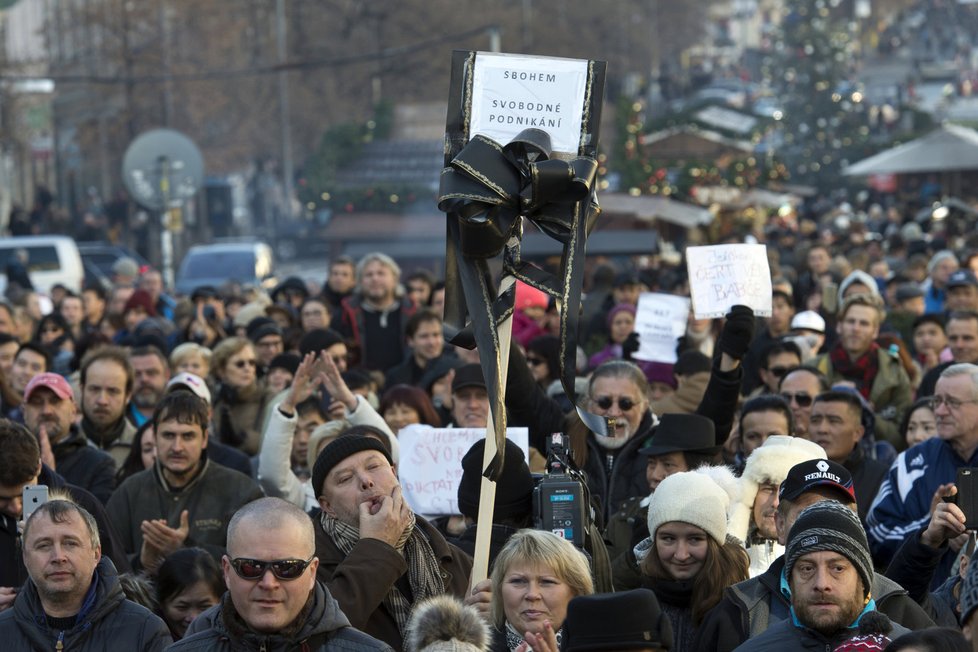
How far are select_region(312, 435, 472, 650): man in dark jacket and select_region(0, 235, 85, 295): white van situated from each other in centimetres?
2229

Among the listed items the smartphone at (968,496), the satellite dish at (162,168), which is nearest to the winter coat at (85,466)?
the smartphone at (968,496)

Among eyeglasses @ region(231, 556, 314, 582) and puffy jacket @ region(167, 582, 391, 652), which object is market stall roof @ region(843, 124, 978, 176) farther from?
eyeglasses @ region(231, 556, 314, 582)

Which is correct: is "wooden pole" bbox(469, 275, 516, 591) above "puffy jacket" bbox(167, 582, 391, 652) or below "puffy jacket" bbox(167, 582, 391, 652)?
above

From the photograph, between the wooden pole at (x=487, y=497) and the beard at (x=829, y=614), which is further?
the wooden pole at (x=487, y=497)

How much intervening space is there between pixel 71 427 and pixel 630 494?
2.78 meters

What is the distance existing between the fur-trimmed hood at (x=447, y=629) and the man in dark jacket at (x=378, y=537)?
0.88m

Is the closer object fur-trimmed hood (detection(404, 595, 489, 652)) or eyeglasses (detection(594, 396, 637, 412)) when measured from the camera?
fur-trimmed hood (detection(404, 595, 489, 652))

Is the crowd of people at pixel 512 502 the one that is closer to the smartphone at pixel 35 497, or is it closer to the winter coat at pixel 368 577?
the winter coat at pixel 368 577

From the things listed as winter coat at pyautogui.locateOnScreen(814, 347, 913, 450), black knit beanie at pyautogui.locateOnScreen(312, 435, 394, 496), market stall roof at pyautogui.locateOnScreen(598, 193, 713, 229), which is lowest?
market stall roof at pyautogui.locateOnScreen(598, 193, 713, 229)

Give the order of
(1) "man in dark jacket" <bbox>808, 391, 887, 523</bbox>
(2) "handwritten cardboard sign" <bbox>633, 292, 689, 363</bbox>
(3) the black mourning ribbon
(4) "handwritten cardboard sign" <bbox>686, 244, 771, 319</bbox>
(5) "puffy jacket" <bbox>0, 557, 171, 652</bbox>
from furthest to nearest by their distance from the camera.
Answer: (2) "handwritten cardboard sign" <bbox>633, 292, 689, 363</bbox> → (4) "handwritten cardboard sign" <bbox>686, 244, 771, 319</bbox> → (1) "man in dark jacket" <bbox>808, 391, 887, 523</bbox> → (5) "puffy jacket" <bbox>0, 557, 171, 652</bbox> → (3) the black mourning ribbon

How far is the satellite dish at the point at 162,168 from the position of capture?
21078mm

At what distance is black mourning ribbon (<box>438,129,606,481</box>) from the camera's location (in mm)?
6066

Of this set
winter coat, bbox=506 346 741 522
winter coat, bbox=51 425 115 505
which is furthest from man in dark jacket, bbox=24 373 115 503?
winter coat, bbox=506 346 741 522

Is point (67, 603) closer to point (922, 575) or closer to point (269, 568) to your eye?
point (269, 568)
